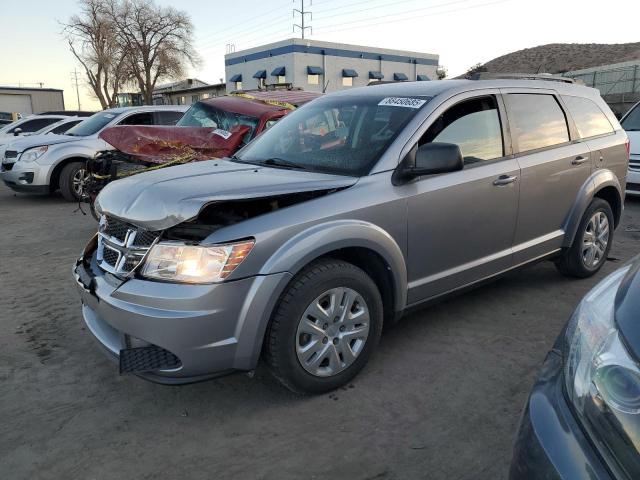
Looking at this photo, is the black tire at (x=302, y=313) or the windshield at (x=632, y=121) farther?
the windshield at (x=632, y=121)

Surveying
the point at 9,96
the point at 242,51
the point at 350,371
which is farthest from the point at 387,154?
the point at 9,96

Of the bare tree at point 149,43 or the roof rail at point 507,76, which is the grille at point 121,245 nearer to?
the roof rail at point 507,76

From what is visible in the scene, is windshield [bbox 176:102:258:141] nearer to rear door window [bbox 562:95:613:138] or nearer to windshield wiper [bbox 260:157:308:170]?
windshield wiper [bbox 260:157:308:170]

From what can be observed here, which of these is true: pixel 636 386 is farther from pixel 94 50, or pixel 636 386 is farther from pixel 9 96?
pixel 9 96

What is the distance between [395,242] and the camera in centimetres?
314

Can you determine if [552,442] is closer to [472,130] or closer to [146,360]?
[146,360]

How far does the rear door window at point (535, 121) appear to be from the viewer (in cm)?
397

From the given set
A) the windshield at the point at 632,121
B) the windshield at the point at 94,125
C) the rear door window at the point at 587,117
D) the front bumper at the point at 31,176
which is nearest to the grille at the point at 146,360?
the rear door window at the point at 587,117

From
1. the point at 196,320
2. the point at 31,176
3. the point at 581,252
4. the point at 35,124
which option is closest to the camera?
the point at 196,320

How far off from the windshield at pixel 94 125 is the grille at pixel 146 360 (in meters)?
8.49

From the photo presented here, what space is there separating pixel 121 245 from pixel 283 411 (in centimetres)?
128

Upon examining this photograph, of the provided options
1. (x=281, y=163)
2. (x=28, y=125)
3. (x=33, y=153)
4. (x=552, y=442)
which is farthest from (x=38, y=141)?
(x=552, y=442)

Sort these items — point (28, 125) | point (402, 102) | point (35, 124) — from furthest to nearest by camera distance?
point (35, 124)
point (28, 125)
point (402, 102)

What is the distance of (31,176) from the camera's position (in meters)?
9.32
